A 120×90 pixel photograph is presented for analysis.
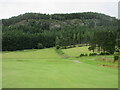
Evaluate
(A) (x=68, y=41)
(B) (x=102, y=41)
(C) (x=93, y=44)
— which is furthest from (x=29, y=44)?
(B) (x=102, y=41)

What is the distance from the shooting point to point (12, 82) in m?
15.1

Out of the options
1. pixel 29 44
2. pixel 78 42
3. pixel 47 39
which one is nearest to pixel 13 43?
pixel 29 44

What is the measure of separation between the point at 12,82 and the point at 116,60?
113 feet

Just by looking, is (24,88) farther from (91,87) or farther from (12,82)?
(91,87)

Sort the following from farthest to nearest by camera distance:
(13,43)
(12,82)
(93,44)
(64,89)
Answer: (13,43) < (93,44) < (12,82) < (64,89)

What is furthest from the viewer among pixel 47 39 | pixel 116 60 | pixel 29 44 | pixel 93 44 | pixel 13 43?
pixel 47 39

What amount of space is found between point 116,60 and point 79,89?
3394cm

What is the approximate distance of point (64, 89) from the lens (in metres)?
13.0

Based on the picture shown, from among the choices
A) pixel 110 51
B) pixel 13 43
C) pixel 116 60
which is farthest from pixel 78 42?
pixel 116 60

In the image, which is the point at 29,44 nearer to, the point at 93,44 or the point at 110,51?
the point at 93,44

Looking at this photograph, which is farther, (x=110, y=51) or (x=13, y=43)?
(x=13, y=43)

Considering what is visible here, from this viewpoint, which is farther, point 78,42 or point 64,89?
point 78,42

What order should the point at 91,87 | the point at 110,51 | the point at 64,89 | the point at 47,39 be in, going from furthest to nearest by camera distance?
the point at 47,39
the point at 110,51
the point at 91,87
the point at 64,89

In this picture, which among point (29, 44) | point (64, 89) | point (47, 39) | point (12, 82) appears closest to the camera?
point (64, 89)
